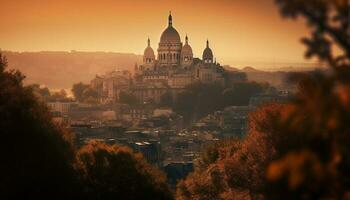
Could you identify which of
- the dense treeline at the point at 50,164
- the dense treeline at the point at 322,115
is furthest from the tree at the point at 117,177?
the dense treeline at the point at 322,115

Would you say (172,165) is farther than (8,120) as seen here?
Yes

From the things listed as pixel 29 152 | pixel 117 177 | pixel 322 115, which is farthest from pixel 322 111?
pixel 117 177

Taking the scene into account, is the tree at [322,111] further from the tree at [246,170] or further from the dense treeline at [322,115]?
the tree at [246,170]

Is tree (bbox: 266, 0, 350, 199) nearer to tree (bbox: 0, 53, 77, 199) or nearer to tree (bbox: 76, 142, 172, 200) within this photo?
tree (bbox: 0, 53, 77, 199)

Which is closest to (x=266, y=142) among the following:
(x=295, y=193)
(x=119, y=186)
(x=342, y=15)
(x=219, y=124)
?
(x=119, y=186)

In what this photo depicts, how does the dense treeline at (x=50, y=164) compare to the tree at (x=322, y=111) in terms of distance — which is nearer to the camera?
the tree at (x=322, y=111)

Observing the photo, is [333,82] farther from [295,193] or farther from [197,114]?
[197,114]

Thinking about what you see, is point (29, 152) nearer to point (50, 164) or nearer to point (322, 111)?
point (50, 164)
